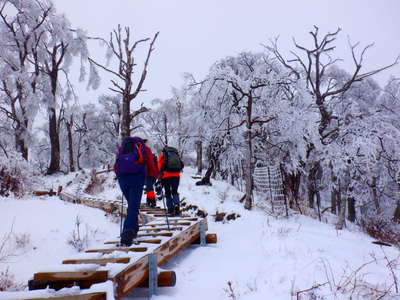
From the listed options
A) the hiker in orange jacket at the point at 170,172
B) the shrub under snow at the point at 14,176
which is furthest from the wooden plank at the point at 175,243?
the shrub under snow at the point at 14,176

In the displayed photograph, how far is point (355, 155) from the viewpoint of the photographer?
1017cm

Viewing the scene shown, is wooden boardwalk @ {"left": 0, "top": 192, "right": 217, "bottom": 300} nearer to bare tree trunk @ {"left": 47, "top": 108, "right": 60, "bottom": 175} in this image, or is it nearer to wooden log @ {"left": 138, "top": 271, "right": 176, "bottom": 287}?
wooden log @ {"left": 138, "top": 271, "right": 176, "bottom": 287}

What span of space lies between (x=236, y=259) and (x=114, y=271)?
2.60 meters

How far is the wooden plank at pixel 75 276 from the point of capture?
2811 mm

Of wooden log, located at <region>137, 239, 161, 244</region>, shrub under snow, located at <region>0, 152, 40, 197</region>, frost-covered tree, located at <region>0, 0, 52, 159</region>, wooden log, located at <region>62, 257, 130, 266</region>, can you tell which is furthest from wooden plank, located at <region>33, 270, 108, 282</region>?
frost-covered tree, located at <region>0, 0, 52, 159</region>

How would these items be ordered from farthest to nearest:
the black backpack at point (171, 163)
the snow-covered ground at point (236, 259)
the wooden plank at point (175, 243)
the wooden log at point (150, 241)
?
the black backpack at point (171, 163) < the wooden log at point (150, 241) < the wooden plank at point (175, 243) < the snow-covered ground at point (236, 259)

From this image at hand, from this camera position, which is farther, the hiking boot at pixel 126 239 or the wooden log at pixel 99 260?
the hiking boot at pixel 126 239

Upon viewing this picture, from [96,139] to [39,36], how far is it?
17789 millimetres

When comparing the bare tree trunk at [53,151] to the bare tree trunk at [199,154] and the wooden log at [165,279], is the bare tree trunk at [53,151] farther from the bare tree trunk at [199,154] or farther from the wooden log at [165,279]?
the wooden log at [165,279]

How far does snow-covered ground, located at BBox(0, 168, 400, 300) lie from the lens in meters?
3.50

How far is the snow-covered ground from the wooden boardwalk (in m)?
0.21

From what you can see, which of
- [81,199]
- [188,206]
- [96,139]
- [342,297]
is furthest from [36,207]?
[96,139]

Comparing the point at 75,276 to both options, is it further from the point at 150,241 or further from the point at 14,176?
the point at 14,176

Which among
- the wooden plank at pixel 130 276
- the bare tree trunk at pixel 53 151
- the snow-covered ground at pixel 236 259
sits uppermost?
the bare tree trunk at pixel 53 151
